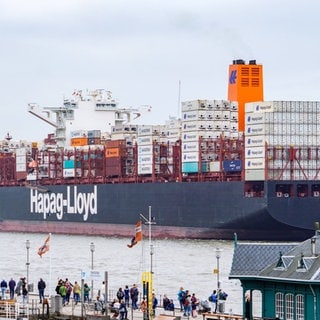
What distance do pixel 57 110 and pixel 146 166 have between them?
867 inches

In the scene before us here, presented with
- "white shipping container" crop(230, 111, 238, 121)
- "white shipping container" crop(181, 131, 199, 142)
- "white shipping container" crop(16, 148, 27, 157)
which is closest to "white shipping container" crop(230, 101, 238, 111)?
"white shipping container" crop(230, 111, 238, 121)

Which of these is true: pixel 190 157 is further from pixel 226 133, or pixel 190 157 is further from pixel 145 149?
pixel 145 149

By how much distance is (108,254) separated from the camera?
7300 centimetres

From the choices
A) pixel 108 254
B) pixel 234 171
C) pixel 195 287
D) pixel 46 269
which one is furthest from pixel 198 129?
pixel 195 287

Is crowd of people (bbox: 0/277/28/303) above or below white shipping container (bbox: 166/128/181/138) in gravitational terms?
below

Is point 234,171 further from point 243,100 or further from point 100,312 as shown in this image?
point 100,312

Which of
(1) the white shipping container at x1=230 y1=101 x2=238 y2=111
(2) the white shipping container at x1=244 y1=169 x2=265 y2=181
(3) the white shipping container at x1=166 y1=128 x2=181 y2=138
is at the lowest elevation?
(2) the white shipping container at x1=244 y1=169 x2=265 y2=181

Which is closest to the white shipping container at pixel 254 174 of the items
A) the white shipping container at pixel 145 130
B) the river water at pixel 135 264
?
the river water at pixel 135 264

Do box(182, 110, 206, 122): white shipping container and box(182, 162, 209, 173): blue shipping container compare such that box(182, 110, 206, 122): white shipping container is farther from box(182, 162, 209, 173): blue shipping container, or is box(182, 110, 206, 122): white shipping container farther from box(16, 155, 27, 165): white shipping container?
box(16, 155, 27, 165): white shipping container

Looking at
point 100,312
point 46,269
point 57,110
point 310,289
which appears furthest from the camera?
point 57,110

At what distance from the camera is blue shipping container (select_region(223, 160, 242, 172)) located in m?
84.6

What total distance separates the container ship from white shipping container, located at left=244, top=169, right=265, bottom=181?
0.06 metres

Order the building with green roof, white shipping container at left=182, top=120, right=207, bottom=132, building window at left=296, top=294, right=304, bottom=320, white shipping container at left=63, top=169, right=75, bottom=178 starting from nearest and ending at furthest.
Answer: the building with green roof
building window at left=296, top=294, right=304, bottom=320
white shipping container at left=182, top=120, right=207, bottom=132
white shipping container at left=63, top=169, right=75, bottom=178

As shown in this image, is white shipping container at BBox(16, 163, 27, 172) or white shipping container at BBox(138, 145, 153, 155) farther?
white shipping container at BBox(16, 163, 27, 172)
